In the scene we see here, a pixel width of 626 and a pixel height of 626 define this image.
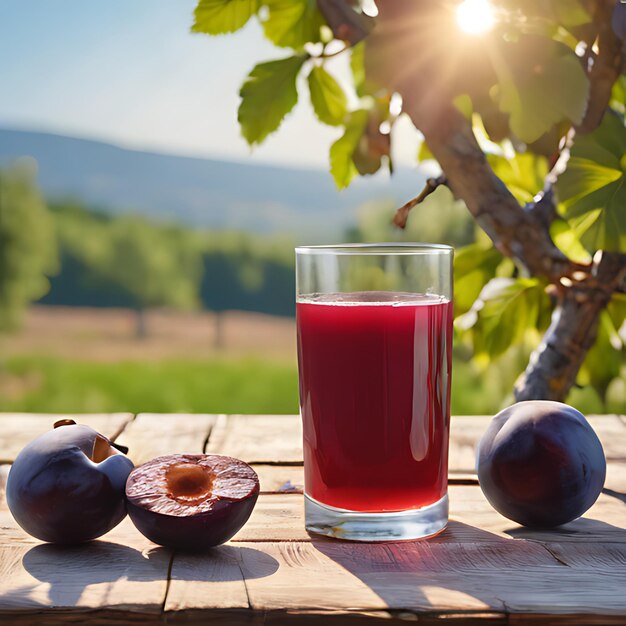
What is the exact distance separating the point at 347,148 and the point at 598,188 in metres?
0.49

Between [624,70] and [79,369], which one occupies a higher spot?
[624,70]

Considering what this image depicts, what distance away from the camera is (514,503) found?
0.96m

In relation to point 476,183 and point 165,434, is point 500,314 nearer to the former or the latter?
point 476,183

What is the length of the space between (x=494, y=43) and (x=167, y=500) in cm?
73

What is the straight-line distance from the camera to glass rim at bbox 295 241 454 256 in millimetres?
925

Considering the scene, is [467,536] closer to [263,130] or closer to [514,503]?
[514,503]

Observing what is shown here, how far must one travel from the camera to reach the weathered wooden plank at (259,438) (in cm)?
128

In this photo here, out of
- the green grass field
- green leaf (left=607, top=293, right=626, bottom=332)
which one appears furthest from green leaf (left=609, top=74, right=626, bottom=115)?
the green grass field

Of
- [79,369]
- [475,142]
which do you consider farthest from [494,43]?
[79,369]

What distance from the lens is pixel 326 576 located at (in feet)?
2.60

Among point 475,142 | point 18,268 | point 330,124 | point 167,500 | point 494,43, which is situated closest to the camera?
point 167,500

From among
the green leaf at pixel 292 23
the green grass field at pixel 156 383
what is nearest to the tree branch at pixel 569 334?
the green leaf at pixel 292 23

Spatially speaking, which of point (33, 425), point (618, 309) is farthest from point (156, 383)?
point (618, 309)

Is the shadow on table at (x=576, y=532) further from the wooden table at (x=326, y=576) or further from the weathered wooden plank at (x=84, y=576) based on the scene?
the weathered wooden plank at (x=84, y=576)
